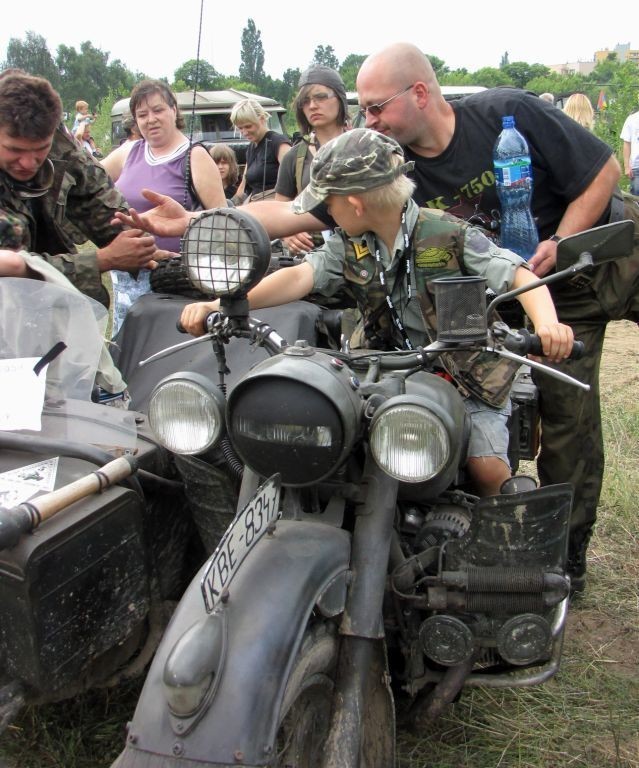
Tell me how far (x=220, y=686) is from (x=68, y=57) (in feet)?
265

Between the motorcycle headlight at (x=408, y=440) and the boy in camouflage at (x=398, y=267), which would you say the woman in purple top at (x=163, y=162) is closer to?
the boy in camouflage at (x=398, y=267)

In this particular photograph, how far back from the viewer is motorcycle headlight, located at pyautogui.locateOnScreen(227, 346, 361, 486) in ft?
5.94

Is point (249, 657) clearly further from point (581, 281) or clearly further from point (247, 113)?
point (247, 113)

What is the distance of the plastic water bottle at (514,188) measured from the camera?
2982 millimetres

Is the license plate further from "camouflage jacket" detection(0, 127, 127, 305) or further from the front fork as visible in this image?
"camouflage jacket" detection(0, 127, 127, 305)

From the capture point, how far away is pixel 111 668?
227cm

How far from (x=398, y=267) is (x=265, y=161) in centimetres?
470

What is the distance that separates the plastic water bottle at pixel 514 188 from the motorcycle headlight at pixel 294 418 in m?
1.41

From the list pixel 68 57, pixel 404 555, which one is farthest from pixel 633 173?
pixel 68 57

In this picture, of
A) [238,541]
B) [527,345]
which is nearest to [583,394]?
[527,345]

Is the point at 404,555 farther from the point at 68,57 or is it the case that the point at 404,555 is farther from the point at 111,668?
the point at 68,57

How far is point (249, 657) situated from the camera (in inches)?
62.7

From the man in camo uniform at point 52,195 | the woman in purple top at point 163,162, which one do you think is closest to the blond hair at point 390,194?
the man in camo uniform at point 52,195

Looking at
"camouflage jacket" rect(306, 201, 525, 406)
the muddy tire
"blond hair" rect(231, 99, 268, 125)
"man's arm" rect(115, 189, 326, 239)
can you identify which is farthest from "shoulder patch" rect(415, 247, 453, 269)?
"blond hair" rect(231, 99, 268, 125)
